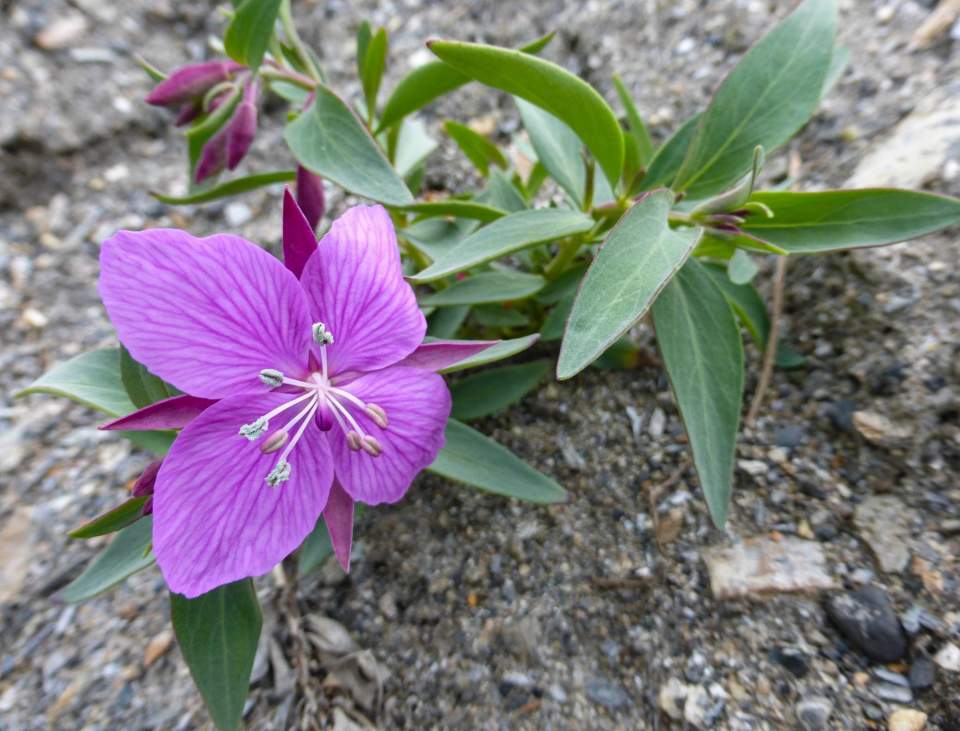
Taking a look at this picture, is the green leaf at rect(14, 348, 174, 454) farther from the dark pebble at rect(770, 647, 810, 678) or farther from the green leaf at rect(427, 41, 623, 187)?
the dark pebble at rect(770, 647, 810, 678)

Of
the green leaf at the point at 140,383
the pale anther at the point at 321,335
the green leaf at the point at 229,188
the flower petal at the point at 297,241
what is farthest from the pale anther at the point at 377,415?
the green leaf at the point at 229,188

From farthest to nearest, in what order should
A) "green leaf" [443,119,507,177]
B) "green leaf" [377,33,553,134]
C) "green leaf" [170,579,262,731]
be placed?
"green leaf" [443,119,507,177], "green leaf" [377,33,553,134], "green leaf" [170,579,262,731]

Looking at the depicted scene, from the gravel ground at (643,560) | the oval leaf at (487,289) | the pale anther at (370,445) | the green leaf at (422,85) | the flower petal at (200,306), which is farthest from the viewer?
the green leaf at (422,85)

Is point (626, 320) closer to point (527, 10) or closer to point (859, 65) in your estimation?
point (859, 65)

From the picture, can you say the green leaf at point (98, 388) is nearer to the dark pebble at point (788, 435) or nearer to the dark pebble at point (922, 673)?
the dark pebble at point (788, 435)

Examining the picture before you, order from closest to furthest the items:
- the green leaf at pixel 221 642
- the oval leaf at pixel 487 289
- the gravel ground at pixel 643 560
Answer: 1. the green leaf at pixel 221 642
2. the gravel ground at pixel 643 560
3. the oval leaf at pixel 487 289

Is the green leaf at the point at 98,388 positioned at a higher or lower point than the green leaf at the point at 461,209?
lower

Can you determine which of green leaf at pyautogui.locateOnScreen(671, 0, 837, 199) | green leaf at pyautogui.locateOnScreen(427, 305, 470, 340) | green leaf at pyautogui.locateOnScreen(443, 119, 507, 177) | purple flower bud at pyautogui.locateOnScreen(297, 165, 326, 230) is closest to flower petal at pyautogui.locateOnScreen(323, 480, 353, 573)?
green leaf at pyautogui.locateOnScreen(427, 305, 470, 340)
